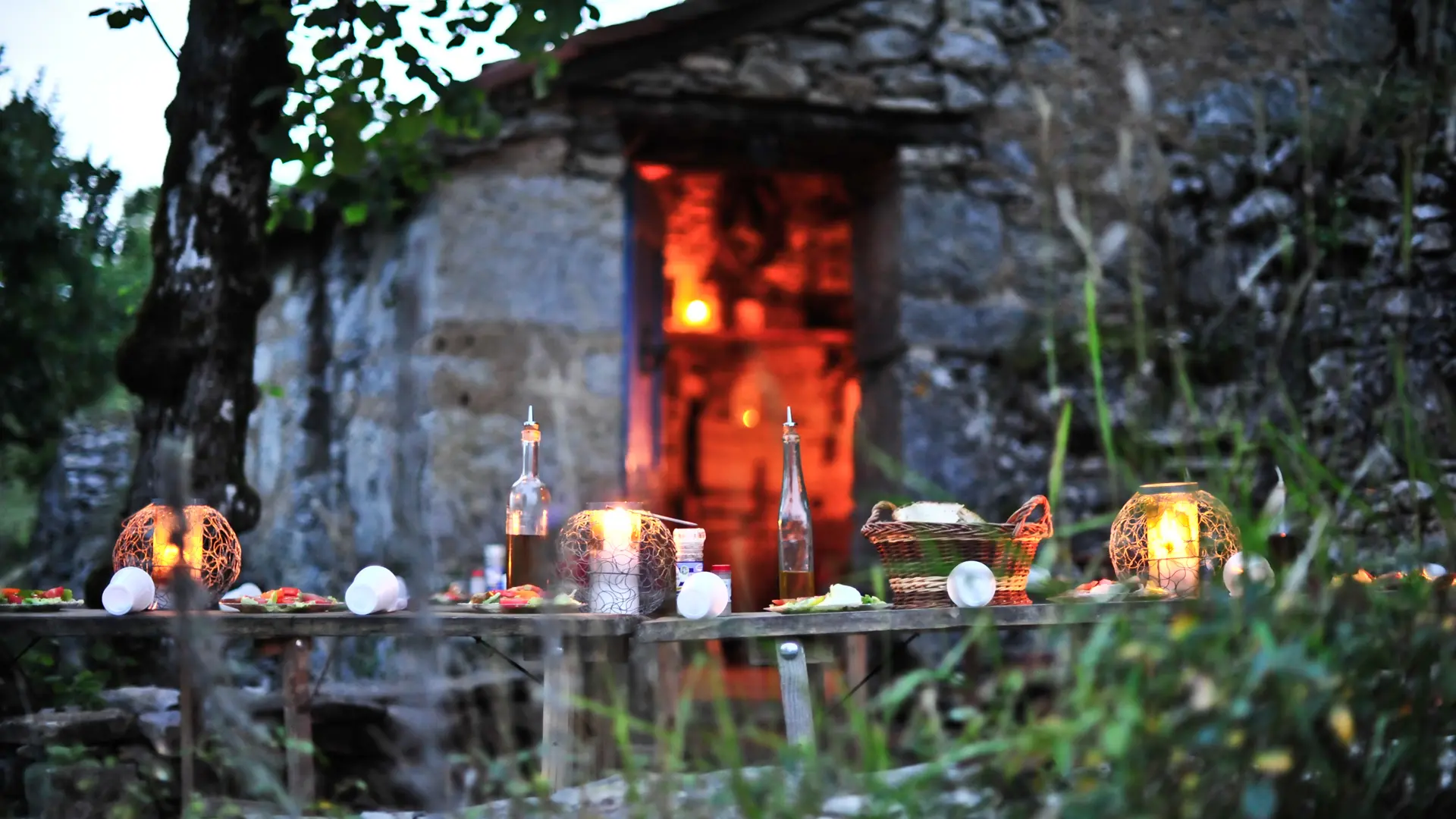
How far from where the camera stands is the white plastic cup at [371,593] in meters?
2.68

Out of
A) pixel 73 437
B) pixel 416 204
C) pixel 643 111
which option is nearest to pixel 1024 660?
pixel 643 111

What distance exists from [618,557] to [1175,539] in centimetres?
114

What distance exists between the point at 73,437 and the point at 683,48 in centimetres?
396

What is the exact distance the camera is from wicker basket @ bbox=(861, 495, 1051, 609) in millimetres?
2643

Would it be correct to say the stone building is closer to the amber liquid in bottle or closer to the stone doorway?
the stone doorway

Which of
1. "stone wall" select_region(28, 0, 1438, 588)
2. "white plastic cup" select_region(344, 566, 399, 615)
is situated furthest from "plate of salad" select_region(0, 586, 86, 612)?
"stone wall" select_region(28, 0, 1438, 588)

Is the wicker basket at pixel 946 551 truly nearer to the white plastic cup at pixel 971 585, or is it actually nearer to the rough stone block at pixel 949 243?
the white plastic cup at pixel 971 585

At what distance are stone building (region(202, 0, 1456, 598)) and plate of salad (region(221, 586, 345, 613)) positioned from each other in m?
1.65

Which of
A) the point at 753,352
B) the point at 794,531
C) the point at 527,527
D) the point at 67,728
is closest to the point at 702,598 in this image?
the point at 794,531

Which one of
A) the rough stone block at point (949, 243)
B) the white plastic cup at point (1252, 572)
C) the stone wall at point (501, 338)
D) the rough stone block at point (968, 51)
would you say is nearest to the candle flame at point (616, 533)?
the white plastic cup at point (1252, 572)

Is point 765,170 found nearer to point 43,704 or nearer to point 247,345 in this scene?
point 247,345

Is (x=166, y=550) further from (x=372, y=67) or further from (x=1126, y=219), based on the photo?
(x=1126, y=219)

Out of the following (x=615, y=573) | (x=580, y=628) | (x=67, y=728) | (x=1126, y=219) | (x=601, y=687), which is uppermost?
(x=1126, y=219)

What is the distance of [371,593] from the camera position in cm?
269
